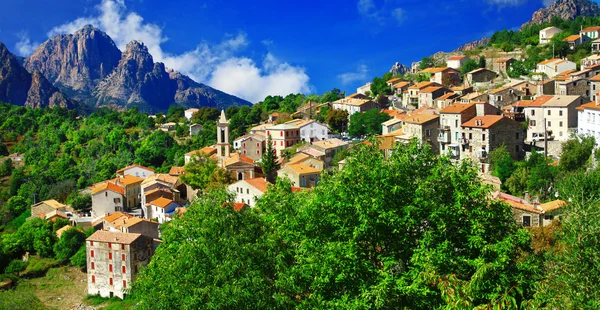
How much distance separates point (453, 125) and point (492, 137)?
343cm

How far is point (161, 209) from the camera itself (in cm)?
4050

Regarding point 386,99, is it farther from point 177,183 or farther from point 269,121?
point 177,183

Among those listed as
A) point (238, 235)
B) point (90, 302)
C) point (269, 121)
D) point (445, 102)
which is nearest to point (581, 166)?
point (445, 102)

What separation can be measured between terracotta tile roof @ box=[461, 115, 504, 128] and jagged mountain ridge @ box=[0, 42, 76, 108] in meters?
122

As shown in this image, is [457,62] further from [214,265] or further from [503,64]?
[214,265]

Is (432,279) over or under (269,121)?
under

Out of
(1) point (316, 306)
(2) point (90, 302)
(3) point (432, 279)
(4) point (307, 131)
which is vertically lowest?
(2) point (90, 302)

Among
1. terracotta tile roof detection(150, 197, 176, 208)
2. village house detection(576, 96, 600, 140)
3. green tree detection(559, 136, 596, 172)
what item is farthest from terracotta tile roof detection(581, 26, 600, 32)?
terracotta tile roof detection(150, 197, 176, 208)

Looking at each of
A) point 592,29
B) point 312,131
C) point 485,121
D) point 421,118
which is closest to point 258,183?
point 421,118

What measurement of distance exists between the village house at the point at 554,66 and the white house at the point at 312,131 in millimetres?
17603

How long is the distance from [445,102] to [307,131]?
10.0 metres

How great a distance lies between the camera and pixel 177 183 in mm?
44906

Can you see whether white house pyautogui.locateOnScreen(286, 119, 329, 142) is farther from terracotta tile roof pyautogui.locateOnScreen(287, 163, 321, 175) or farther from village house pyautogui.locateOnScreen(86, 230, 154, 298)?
village house pyautogui.locateOnScreen(86, 230, 154, 298)

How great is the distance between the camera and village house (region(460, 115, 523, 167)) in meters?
33.9
